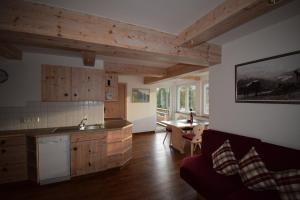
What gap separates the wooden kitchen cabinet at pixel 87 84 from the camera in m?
3.08

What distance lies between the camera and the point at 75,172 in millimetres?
2662

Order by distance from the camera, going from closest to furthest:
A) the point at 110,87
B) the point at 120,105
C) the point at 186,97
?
the point at 110,87 → the point at 120,105 → the point at 186,97

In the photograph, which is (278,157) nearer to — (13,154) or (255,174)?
(255,174)

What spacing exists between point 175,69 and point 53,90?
9.70 feet

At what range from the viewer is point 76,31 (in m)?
1.67

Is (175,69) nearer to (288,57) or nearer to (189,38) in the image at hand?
(189,38)

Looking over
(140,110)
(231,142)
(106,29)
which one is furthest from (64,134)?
(140,110)

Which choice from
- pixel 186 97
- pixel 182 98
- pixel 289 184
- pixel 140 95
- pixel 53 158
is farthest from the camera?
pixel 182 98

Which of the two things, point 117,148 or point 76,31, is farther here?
point 117,148

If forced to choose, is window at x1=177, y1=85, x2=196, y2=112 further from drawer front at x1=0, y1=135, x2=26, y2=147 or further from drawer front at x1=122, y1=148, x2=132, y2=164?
drawer front at x1=0, y1=135, x2=26, y2=147

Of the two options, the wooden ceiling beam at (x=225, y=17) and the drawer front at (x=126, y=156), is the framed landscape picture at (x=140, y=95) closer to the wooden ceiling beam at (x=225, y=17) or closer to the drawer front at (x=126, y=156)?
the drawer front at (x=126, y=156)

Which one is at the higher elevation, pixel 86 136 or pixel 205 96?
pixel 205 96

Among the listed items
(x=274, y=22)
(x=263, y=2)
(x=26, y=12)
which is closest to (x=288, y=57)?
(x=274, y=22)

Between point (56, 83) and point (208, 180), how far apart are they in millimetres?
3196
